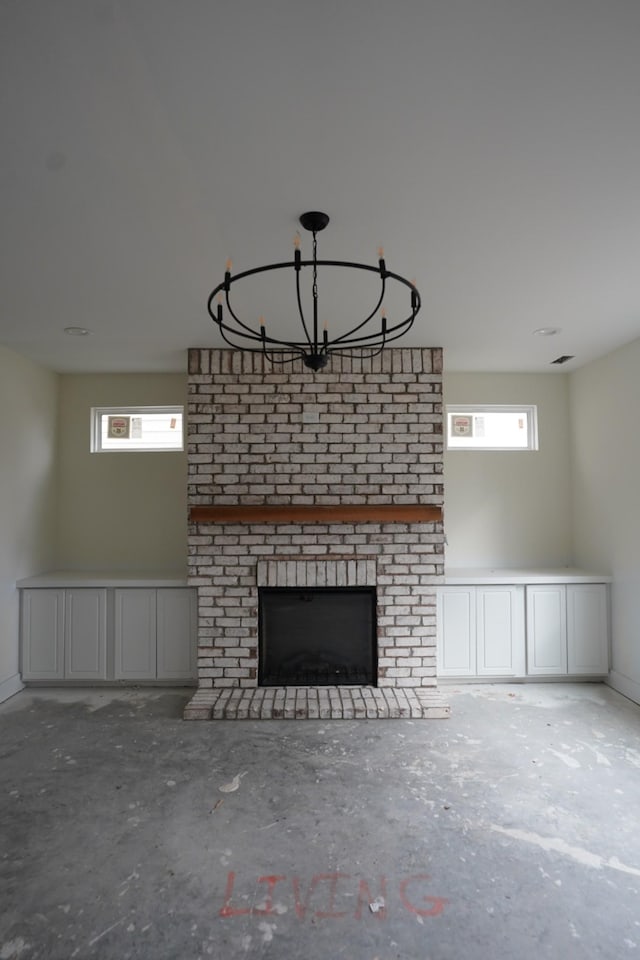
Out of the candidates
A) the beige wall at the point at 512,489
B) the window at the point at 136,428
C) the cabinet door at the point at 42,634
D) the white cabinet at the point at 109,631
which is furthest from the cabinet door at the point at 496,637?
the cabinet door at the point at 42,634

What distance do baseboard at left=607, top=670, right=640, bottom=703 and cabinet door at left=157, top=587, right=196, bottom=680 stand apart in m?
3.31

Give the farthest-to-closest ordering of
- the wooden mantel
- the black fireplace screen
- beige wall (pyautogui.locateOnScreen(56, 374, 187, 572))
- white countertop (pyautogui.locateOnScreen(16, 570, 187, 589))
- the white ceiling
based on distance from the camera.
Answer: beige wall (pyautogui.locateOnScreen(56, 374, 187, 572)), white countertop (pyautogui.locateOnScreen(16, 570, 187, 589)), the black fireplace screen, the wooden mantel, the white ceiling

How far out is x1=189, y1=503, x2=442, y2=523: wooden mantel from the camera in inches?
153

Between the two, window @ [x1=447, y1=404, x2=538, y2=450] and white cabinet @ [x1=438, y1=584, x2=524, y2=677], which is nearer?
white cabinet @ [x1=438, y1=584, x2=524, y2=677]

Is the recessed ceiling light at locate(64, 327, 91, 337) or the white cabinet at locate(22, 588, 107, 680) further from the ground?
the recessed ceiling light at locate(64, 327, 91, 337)

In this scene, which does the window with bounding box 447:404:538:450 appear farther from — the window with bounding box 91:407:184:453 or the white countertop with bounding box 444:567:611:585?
the window with bounding box 91:407:184:453

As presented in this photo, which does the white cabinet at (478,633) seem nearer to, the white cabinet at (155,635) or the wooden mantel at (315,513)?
the wooden mantel at (315,513)

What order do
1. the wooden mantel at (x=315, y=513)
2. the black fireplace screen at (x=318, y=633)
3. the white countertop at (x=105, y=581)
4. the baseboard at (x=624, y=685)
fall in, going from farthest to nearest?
the white countertop at (x=105, y=581) → the black fireplace screen at (x=318, y=633) → the baseboard at (x=624, y=685) → the wooden mantel at (x=315, y=513)

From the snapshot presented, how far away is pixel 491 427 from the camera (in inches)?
197

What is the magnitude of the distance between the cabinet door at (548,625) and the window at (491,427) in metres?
1.35

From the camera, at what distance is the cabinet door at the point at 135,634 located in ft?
14.2

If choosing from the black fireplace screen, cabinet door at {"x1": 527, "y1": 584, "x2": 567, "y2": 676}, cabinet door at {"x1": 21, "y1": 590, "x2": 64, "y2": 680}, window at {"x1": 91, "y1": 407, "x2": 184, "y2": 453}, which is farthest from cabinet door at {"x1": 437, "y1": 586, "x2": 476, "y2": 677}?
cabinet door at {"x1": 21, "y1": 590, "x2": 64, "y2": 680}

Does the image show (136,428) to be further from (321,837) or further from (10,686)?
(321,837)

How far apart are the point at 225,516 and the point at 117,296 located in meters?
1.61
